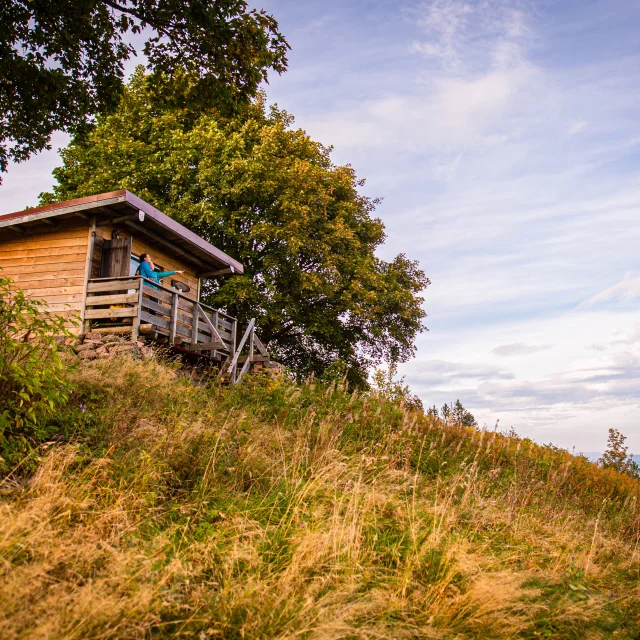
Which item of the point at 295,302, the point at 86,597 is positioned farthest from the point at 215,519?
the point at 295,302

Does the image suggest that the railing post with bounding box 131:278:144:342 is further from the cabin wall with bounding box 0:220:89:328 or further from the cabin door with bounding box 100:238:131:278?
the cabin wall with bounding box 0:220:89:328

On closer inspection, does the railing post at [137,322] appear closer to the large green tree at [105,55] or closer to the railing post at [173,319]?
the railing post at [173,319]

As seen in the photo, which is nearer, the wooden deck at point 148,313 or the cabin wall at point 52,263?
the wooden deck at point 148,313

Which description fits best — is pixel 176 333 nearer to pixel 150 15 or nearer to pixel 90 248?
pixel 90 248

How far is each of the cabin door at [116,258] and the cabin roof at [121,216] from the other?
1.99ft

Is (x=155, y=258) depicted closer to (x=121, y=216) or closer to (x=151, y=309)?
(x=121, y=216)

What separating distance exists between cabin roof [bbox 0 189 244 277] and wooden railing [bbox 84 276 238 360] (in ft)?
5.86

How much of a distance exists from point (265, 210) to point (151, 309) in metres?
9.28

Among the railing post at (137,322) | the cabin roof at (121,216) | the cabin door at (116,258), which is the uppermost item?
the cabin roof at (121,216)

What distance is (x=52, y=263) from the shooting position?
52.3 feet

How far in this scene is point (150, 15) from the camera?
11.4 m

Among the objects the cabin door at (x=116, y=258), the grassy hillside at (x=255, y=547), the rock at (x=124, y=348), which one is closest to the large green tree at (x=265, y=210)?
the cabin door at (x=116, y=258)

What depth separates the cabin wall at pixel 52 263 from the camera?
15445 millimetres

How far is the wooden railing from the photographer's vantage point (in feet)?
46.8
